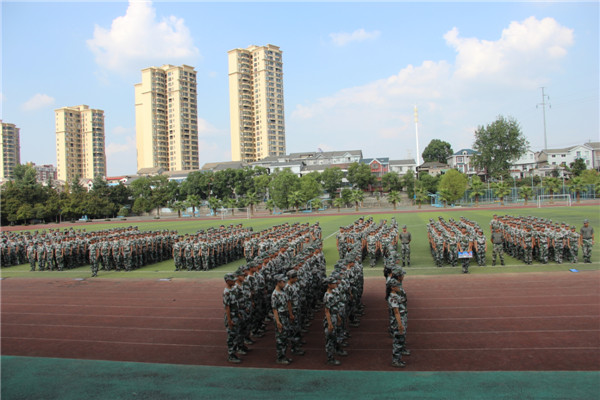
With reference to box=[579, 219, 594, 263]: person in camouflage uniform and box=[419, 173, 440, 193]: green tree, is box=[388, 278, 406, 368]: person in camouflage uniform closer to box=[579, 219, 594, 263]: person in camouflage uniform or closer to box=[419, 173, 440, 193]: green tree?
box=[579, 219, 594, 263]: person in camouflage uniform

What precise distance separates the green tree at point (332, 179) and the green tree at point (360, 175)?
1.79 metres

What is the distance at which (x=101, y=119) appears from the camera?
368 ft

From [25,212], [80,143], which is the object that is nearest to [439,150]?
[25,212]

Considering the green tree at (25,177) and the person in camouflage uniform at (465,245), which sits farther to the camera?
the green tree at (25,177)

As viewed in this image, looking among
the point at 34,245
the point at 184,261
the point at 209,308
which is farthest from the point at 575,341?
the point at 34,245

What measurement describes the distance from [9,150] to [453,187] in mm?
117954

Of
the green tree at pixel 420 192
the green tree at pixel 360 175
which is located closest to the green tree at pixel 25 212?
the green tree at pixel 360 175

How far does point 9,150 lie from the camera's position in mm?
110750

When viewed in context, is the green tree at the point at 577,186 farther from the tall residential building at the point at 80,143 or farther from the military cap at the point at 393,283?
the tall residential building at the point at 80,143

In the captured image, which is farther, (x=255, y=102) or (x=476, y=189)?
(x=255, y=102)

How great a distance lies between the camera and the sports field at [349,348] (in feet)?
17.5

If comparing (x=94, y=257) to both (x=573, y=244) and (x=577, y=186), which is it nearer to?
(x=573, y=244)

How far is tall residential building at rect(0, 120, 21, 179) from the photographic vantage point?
346 ft

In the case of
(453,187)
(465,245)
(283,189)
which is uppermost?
(283,189)
